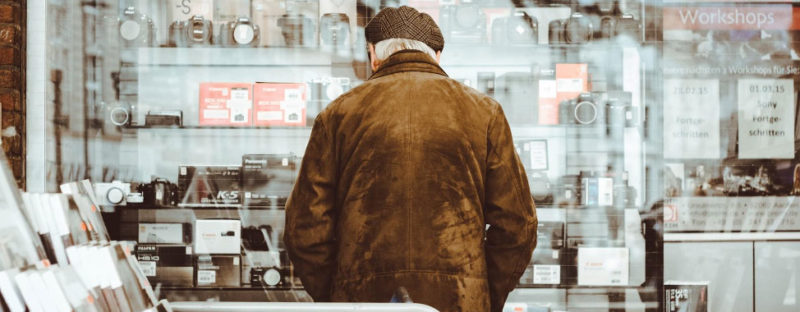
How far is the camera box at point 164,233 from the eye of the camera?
3.20 m

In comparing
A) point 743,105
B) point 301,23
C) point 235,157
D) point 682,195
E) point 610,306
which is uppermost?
point 301,23

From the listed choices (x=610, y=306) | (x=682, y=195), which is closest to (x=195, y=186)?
(x=610, y=306)

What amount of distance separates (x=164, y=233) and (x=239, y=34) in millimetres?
1052

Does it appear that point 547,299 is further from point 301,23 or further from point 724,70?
point 301,23

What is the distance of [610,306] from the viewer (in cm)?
321

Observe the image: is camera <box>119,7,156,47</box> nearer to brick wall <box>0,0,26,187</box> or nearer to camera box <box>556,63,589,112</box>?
brick wall <box>0,0,26,187</box>

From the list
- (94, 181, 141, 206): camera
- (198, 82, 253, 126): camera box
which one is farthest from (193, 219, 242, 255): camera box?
(198, 82, 253, 126): camera box

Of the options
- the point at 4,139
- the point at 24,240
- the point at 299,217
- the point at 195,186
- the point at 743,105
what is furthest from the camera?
the point at 743,105

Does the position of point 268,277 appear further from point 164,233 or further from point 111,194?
point 111,194

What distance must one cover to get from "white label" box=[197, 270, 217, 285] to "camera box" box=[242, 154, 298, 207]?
376 mm

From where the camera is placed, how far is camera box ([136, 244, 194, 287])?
3156mm

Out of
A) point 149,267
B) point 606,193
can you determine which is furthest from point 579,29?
point 149,267

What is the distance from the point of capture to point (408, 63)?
1.93 m

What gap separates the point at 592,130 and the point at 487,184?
5.00 feet
